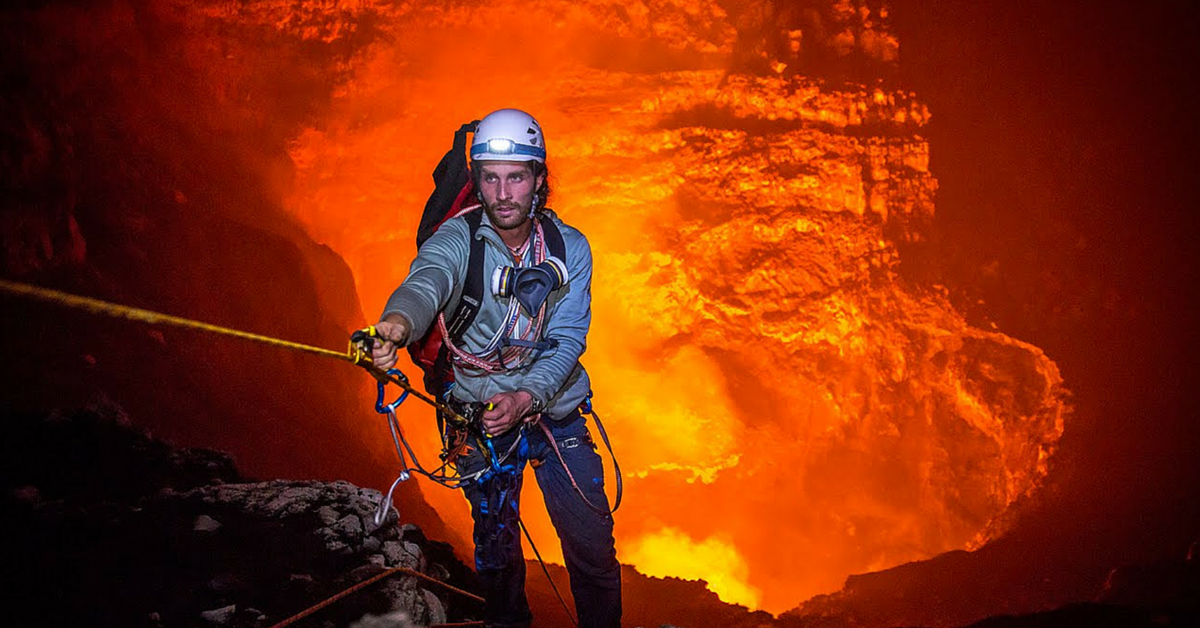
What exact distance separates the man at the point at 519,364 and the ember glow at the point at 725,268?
7966mm

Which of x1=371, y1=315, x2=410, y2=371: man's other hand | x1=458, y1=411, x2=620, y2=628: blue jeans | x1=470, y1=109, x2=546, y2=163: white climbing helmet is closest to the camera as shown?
x1=371, y1=315, x2=410, y2=371: man's other hand

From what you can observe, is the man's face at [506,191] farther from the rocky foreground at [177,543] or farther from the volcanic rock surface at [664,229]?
the volcanic rock surface at [664,229]

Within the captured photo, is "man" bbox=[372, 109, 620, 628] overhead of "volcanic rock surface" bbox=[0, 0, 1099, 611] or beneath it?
beneath

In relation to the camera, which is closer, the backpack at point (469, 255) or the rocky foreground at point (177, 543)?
the rocky foreground at point (177, 543)

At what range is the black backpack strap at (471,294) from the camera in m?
3.10

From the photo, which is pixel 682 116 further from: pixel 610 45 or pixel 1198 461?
pixel 1198 461

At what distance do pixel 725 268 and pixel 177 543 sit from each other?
10096mm

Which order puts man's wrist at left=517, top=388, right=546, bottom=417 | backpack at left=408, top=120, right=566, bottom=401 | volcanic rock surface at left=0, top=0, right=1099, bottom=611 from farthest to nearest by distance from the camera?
volcanic rock surface at left=0, top=0, right=1099, bottom=611 < backpack at left=408, top=120, right=566, bottom=401 < man's wrist at left=517, top=388, right=546, bottom=417

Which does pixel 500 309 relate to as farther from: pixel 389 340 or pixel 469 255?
pixel 389 340

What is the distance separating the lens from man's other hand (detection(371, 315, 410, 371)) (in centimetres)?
246

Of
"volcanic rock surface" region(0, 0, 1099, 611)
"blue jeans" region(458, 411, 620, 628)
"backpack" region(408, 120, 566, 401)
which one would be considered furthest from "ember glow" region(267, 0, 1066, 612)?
"backpack" region(408, 120, 566, 401)

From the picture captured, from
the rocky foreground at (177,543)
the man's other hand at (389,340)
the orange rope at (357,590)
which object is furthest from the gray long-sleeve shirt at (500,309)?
the rocky foreground at (177,543)

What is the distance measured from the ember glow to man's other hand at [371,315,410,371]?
30.3ft

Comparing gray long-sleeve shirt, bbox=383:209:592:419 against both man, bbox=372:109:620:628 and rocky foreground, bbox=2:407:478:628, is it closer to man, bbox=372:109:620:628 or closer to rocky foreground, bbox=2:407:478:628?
man, bbox=372:109:620:628
